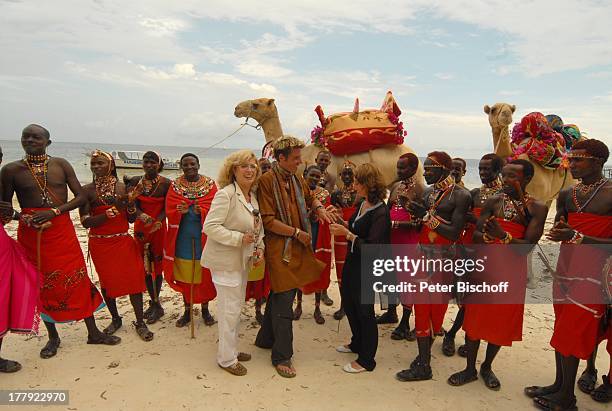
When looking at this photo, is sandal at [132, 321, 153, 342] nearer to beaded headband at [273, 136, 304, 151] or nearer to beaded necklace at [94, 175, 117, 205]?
beaded necklace at [94, 175, 117, 205]

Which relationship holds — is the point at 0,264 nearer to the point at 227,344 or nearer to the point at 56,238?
the point at 56,238

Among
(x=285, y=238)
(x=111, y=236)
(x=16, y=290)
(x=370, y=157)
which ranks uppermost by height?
(x=370, y=157)

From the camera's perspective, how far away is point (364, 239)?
383cm

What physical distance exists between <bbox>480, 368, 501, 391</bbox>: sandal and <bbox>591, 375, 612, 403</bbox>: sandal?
802mm

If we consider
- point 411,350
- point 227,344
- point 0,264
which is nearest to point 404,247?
point 411,350

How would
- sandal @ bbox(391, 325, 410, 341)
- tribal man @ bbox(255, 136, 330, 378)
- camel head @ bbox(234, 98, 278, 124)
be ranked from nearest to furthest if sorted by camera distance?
1. tribal man @ bbox(255, 136, 330, 378)
2. sandal @ bbox(391, 325, 410, 341)
3. camel head @ bbox(234, 98, 278, 124)

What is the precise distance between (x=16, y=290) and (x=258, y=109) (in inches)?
231

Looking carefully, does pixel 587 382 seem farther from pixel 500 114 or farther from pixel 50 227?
pixel 50 227

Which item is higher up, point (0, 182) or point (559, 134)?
point (559, 134)

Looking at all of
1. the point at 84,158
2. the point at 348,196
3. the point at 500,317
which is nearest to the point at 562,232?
the point at 500,317

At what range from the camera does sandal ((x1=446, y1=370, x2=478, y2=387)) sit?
12.4 ft

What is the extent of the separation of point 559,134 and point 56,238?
751cm

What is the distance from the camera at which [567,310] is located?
328 cm

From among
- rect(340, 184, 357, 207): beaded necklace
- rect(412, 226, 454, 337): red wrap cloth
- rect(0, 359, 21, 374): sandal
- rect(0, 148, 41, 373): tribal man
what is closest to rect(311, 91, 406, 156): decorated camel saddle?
rect(340, 184, 357, 207): beaded necklace
